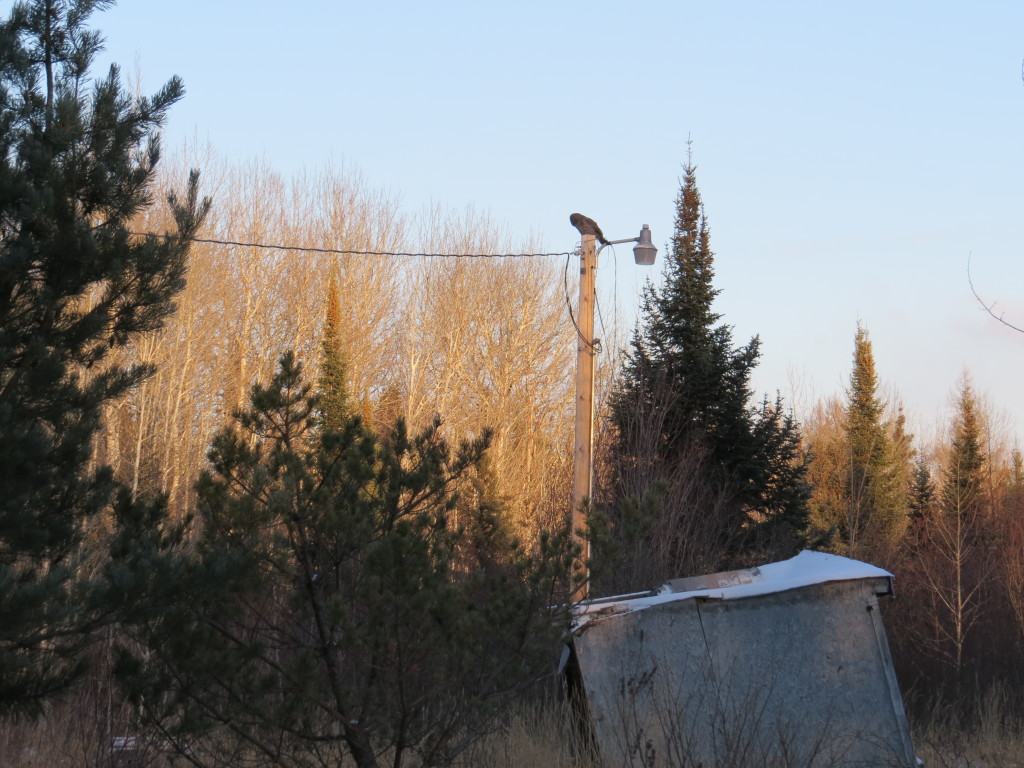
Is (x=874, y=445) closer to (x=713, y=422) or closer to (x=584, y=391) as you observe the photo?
(x=713, y=422)

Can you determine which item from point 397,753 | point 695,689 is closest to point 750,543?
point 695,689

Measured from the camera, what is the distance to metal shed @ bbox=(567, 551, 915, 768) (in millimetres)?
7195

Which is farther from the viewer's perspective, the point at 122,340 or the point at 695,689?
the point at 695,689

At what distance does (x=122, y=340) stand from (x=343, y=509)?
5.89ft

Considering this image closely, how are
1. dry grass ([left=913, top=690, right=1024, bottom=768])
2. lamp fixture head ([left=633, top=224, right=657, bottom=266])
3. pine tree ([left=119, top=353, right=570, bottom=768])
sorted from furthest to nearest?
lamp fixture head ([left=633, top=224, right=657, bottom=266]) → dry grass ([left=913, top=690, right=1024, bottom=768]) → pine tree ([left=119, top=353, right=570, bottom=768])

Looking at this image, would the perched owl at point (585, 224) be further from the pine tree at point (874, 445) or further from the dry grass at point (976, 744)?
the pine tree at point (874, 445)

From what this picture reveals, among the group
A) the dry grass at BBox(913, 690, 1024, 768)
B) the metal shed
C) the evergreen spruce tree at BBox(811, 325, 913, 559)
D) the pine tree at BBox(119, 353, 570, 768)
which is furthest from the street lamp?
the evergreen spruce tree at BBox(811, 325, 913, 559)

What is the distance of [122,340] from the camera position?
5.73 m

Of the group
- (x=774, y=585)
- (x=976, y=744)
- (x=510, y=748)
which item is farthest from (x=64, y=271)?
(x=976, y=744)

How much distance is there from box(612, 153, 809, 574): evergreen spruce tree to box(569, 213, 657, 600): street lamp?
547 cm

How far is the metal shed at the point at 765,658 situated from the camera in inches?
283

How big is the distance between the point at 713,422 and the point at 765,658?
11.2 meters

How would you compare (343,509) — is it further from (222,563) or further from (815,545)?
(815,545)

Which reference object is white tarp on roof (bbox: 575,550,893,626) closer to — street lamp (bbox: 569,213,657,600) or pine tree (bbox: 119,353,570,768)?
pine tree (bbox: 119,353,570,768)
